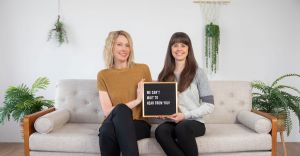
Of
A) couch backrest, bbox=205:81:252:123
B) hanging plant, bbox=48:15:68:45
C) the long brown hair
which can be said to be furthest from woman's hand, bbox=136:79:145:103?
hanging plant, bbox=48:15:68:45

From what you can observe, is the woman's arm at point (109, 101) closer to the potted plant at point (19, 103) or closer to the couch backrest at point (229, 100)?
the couch backrest at point (229, 100)

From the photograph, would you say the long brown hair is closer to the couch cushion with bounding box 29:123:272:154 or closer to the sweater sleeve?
the sweater sleeve

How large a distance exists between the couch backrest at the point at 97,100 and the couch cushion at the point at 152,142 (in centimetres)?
44

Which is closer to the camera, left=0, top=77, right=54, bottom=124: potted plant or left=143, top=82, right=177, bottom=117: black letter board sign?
left=143, top=82, right=177, bottom=117: black letter board sign

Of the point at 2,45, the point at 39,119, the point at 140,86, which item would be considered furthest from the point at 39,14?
the point at 140,86

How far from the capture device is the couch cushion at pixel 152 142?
7.77 ft

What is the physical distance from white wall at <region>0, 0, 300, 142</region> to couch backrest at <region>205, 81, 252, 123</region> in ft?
3.28

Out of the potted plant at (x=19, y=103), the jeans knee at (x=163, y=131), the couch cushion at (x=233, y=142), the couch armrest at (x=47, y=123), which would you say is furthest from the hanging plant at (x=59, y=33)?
the couch cushion at (x=233, y=142)

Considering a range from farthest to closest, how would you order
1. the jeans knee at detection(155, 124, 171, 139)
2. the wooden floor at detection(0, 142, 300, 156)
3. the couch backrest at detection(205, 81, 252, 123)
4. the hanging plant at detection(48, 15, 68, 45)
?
the hanging plant at detection(48, 15, 68, 45) < the wooden floor at detection(0, 142, 300, 156) < the couch backrest at detection(205, 81, 252, 123) < the jeans knee at detection(155, 124, 171, 139)

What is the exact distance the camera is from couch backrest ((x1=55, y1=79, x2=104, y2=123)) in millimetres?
2963

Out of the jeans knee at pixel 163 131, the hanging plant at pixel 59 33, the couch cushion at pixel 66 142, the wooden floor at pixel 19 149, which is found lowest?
the wooden floor at pixel 19 149

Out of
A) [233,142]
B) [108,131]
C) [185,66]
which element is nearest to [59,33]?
[185,66]

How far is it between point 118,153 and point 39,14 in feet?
8.46

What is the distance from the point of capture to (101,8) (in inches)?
158
